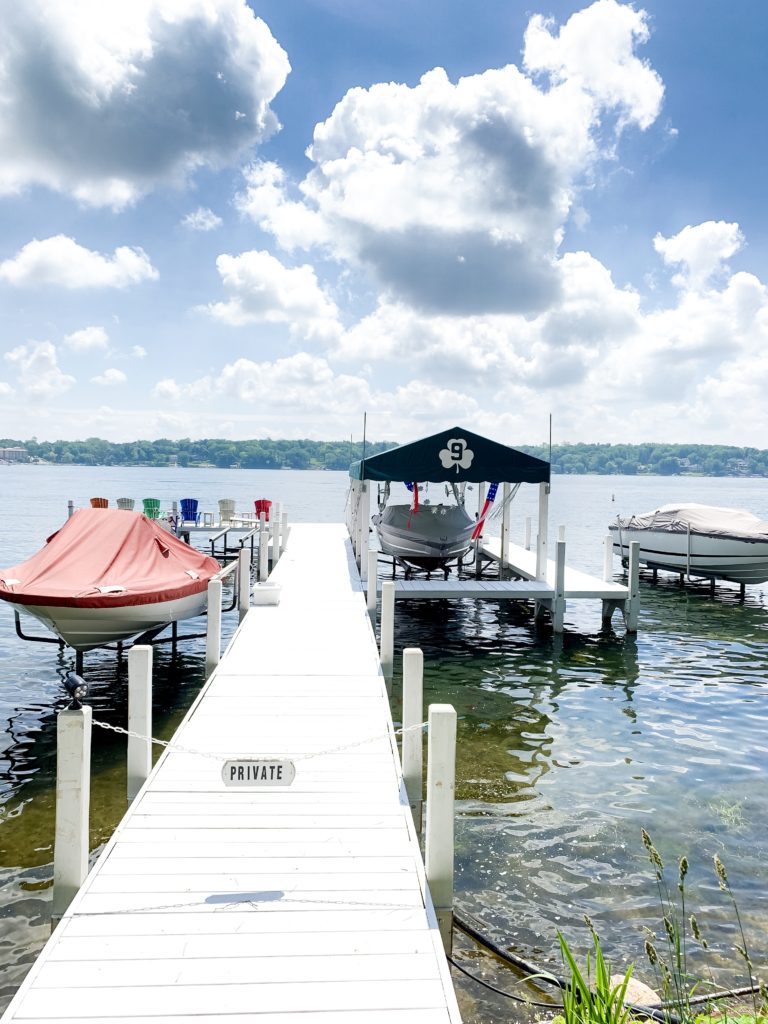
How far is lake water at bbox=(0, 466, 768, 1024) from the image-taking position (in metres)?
6.44

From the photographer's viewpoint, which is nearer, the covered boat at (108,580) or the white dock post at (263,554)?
the covered boat at (108,580)

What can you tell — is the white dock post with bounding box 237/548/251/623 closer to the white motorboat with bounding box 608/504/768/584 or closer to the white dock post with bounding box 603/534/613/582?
the white dock post with bounding box 603/534/613/582

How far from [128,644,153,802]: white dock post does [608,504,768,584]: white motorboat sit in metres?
19.5

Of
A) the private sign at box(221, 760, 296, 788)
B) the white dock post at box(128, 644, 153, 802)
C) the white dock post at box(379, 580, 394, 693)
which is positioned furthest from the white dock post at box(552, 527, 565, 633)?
the private sign at box(221, 760, 296, 788)

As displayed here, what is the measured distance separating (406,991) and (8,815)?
6224mm

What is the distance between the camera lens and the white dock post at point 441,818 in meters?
4.98

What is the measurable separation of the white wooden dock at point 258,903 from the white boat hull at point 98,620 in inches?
184

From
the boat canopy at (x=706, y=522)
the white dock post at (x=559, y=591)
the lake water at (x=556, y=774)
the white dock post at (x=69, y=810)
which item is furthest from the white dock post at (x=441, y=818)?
the boat canopy at (x=706, y=522)

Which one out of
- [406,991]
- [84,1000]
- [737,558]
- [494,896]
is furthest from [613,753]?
[737,558]

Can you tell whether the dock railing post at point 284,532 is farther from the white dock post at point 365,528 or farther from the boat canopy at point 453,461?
the boat canopy at point 453,461

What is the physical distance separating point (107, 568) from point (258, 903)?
9.40 meters

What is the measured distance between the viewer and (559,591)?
1669 centimetres

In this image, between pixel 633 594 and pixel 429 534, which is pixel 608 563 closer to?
pixel 633 594

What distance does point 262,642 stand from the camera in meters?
11.5
